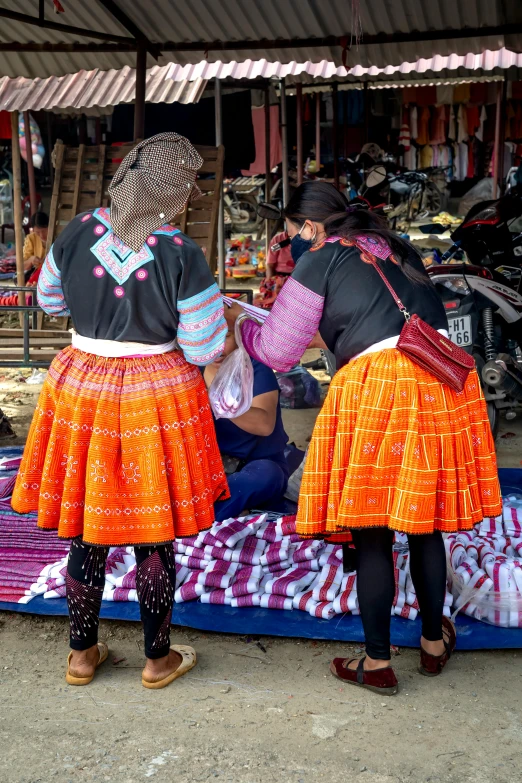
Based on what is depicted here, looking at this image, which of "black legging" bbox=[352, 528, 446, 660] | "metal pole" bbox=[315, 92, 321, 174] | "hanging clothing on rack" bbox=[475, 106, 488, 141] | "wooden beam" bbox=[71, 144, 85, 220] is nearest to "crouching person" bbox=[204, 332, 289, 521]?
"black legging" bbox=[352, 528, 446, 660]

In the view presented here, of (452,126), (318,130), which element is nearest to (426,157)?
(452,126)

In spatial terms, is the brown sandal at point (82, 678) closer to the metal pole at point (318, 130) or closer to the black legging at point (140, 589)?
the black legging at point (140, 589)

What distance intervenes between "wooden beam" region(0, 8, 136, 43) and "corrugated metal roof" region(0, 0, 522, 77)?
9 cm

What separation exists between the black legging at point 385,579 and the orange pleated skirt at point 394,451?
0.33ft

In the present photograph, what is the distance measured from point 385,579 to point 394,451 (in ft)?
1.29

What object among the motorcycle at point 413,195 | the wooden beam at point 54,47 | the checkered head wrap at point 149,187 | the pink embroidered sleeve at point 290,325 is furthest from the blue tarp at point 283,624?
the motorcycle at point 413,195

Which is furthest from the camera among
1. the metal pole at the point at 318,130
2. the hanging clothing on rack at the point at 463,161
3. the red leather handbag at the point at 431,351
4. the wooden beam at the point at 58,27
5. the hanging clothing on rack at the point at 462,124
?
the hanging clothing on rack at the point at 463,161

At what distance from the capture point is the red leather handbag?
2361 mm

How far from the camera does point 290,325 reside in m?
2.53

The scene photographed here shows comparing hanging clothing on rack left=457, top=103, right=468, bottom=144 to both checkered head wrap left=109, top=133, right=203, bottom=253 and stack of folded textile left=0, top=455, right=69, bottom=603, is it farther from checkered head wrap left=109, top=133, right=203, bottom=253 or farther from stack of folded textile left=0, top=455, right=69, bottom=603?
checkered head wrap left=109, top=133, right=203, bottom=253

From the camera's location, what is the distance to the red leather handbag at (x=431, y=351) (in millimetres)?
2361

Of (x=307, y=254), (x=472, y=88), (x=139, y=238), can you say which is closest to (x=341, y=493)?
(x=307, y=254)

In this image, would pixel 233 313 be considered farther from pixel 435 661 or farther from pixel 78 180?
pixel 78 180

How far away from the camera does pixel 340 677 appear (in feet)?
8.74
